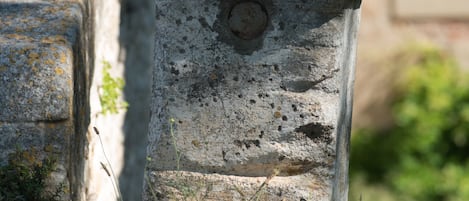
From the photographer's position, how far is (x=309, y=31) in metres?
2.89

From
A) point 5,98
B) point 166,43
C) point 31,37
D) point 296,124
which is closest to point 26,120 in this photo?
point 5,98

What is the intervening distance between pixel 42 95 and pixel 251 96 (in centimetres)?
69

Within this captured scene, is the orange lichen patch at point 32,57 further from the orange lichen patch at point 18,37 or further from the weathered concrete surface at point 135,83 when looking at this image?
the weathered concrete surface at point 135,83

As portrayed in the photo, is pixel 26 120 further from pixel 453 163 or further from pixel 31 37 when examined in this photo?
pixel 453 163

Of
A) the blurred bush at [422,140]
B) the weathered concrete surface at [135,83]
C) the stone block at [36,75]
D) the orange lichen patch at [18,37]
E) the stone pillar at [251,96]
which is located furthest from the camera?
the blurred bush at [422,140]

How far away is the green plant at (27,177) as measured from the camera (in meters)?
2.98

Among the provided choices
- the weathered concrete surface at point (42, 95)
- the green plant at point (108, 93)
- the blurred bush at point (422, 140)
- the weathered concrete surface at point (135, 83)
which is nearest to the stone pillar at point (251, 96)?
the weathered concrete surface at point (42, 95)

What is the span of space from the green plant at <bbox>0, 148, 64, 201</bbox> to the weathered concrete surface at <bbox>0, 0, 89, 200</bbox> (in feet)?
0.06

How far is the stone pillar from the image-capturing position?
2902mm

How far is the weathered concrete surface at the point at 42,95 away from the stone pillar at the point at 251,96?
0.32 metres

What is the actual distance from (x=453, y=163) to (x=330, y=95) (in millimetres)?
5610

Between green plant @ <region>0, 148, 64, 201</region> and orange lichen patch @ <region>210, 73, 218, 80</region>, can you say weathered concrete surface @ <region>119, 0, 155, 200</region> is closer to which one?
green plant @ <region>0, 148, 64, 201</region>

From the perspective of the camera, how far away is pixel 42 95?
302cm

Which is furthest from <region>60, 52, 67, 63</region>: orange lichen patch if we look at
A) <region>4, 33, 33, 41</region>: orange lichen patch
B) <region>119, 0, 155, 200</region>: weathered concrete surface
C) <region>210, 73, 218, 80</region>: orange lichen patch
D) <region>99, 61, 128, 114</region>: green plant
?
<region>119, 0, 155, 200</region>: weathered concrete surface
